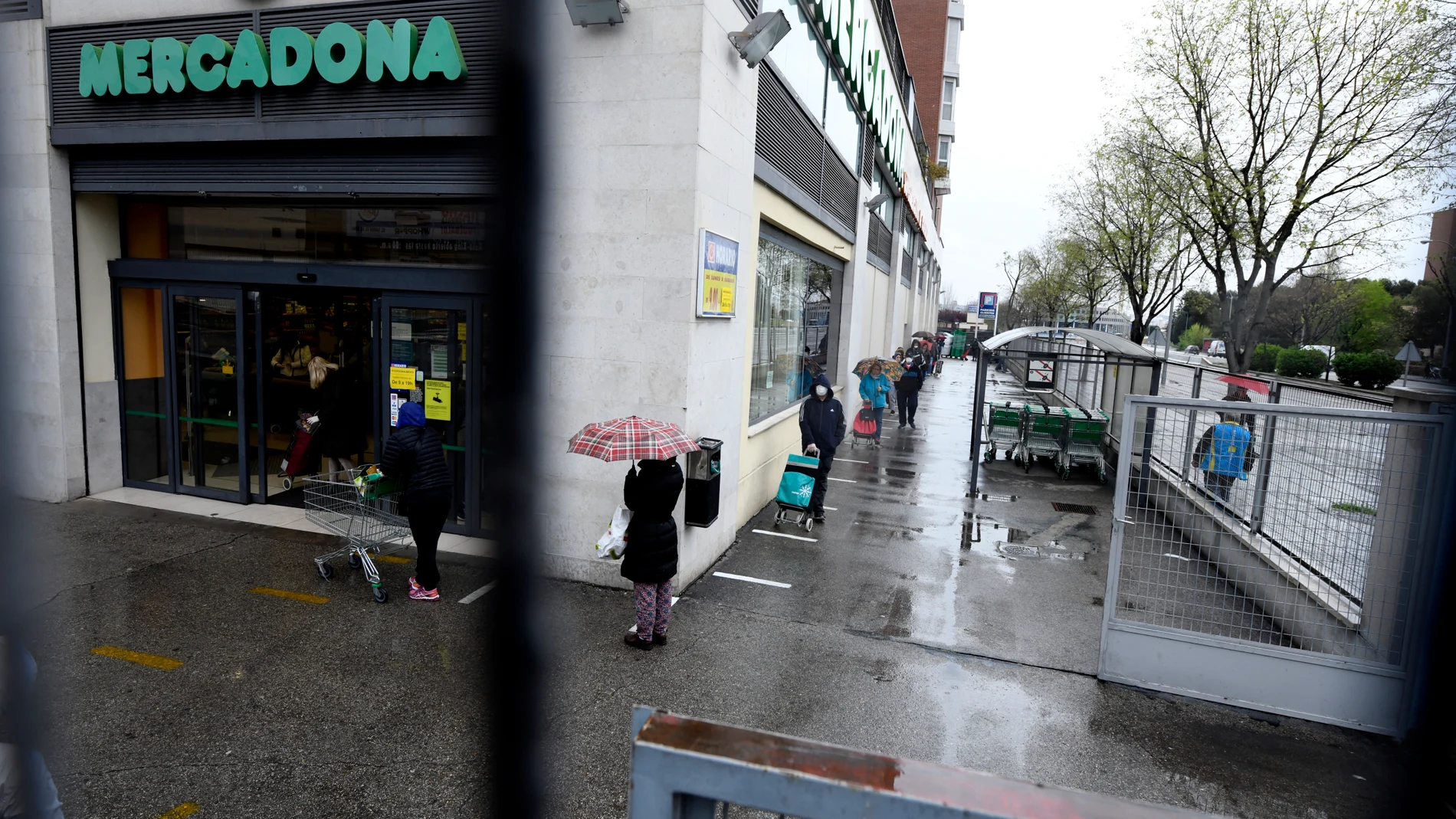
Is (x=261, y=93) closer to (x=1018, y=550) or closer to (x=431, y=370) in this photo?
(x=431, y=370)

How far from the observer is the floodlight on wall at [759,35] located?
6332 millimetres

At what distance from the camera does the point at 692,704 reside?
15.3 feet

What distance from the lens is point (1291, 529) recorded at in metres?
4.93

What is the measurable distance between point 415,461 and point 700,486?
2.18 meters

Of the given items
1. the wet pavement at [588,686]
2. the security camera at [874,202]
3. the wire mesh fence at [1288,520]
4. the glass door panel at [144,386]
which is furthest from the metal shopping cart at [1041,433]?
the glass door panel at [144,386]

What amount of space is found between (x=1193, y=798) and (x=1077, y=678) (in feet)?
4.47

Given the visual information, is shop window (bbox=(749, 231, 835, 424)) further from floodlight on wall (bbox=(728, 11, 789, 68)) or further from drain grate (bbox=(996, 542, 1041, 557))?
drain grate (bbox=(996, 542, 1041, 557))

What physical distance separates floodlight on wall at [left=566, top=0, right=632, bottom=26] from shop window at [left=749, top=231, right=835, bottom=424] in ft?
9.97

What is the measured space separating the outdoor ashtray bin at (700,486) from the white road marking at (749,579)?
28.7 inches

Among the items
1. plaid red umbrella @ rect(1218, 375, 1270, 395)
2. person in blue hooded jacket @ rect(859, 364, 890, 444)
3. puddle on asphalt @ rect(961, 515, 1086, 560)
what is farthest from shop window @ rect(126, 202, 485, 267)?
person in blue hooded jacket @ rect(859, 364, 890, 444)

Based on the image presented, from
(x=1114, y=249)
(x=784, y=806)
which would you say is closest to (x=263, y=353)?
(x=784, y=806)

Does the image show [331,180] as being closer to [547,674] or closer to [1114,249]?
[547,674]

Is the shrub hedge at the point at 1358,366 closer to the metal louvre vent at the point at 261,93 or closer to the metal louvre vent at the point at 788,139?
the metal louvre vent at the point at 788,139

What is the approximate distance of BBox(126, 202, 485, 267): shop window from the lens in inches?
292
